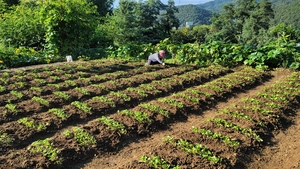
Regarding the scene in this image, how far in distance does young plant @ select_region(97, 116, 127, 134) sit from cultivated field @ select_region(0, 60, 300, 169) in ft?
0.07

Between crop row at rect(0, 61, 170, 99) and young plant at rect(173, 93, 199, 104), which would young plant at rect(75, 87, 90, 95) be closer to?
crop row at rect(0, 61, 170, 99)

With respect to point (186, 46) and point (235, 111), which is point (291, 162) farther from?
point (186, 46)

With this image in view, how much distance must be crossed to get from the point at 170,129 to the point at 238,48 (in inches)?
302

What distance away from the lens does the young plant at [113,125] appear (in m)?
5.29

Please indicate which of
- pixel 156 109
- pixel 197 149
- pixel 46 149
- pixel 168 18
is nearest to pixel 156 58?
pixel 156 109

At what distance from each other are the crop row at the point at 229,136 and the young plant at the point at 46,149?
1.25m

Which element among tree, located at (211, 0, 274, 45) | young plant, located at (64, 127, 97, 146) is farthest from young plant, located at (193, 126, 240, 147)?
tree, located at (211, 0, 274, 45)

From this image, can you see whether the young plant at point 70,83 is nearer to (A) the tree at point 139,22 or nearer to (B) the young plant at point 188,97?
(B) the young plant at point 188,97

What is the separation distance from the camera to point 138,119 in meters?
5.75

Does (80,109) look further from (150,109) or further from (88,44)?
(88,44)

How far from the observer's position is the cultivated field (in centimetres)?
445

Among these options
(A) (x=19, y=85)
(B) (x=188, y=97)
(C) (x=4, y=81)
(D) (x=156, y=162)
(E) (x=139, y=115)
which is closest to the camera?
(D) (x=156, y=162)

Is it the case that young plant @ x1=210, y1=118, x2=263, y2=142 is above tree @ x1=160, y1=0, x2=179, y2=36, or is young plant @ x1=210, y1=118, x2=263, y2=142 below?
below

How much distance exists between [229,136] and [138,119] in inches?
77.1
